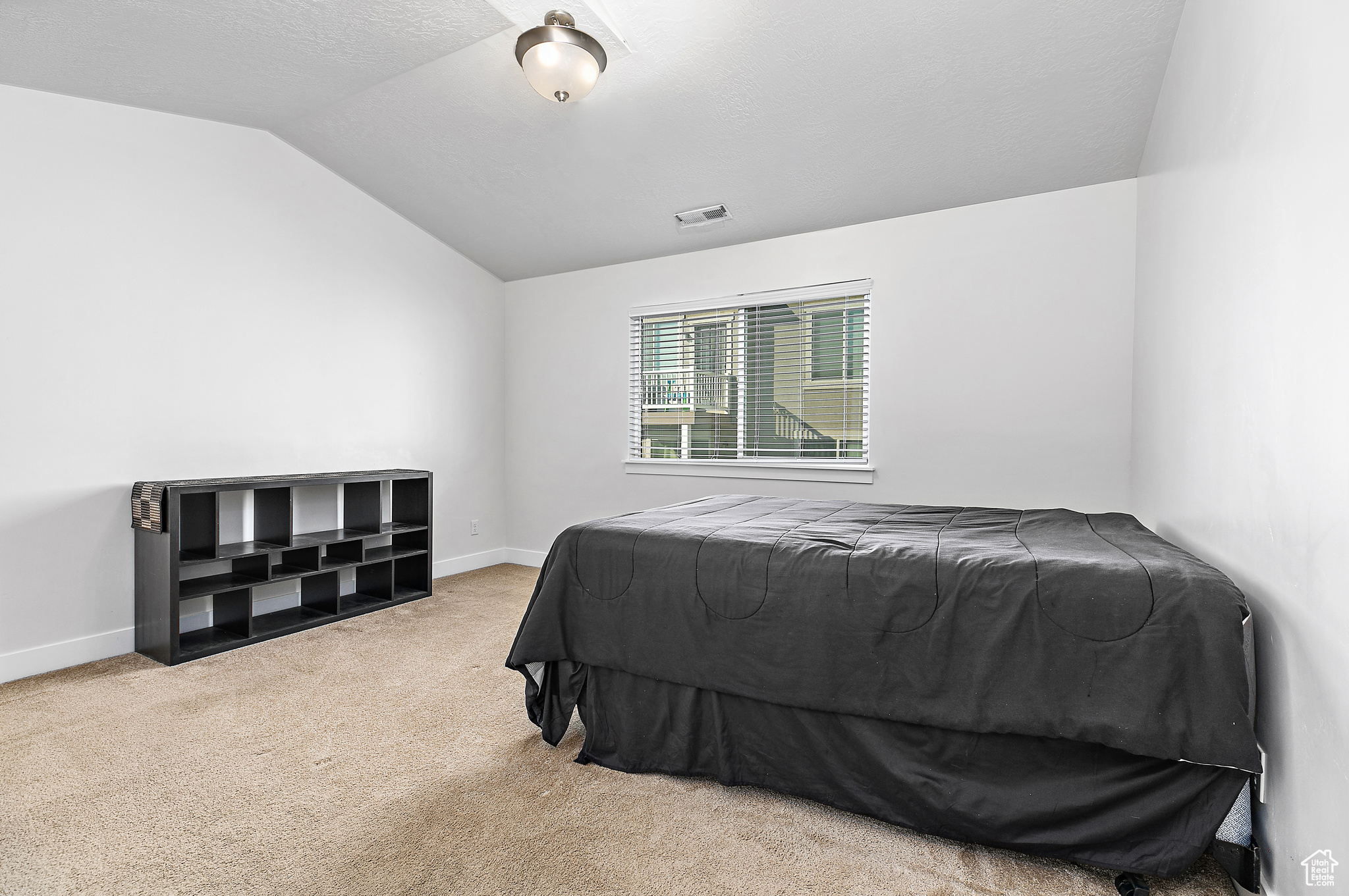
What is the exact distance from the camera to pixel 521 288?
4832mm

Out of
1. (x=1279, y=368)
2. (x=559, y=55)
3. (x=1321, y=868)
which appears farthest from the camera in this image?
(x=559, y=55)

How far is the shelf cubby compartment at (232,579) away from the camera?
9.48 ft

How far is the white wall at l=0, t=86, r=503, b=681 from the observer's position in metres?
2.63

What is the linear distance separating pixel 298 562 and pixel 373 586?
0.48 meters

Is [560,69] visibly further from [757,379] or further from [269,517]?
[269,517]

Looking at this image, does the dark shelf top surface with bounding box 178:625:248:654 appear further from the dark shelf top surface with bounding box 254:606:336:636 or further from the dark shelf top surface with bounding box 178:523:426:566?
the dark shelf top surface with bounding box 178:523:426:566

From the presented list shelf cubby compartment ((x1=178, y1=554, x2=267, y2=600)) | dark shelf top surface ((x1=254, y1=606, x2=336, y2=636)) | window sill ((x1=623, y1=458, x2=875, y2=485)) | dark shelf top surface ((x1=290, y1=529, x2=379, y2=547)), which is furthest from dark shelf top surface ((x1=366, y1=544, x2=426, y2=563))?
window sill ((x1=623, y1=458, x2=875, y2=485))

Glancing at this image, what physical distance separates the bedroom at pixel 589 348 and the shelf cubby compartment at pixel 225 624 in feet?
0.35

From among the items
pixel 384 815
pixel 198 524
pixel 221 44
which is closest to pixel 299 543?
pixel 198 524

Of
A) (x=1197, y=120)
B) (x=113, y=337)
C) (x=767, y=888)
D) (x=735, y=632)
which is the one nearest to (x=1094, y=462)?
(x=1197, y=120)

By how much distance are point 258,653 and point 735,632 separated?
2.37m

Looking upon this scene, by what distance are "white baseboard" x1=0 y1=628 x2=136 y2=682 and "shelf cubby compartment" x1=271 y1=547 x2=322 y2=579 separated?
62cm

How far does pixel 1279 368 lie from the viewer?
1245 mm

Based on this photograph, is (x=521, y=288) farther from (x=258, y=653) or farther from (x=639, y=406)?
(x=258, y=653)
